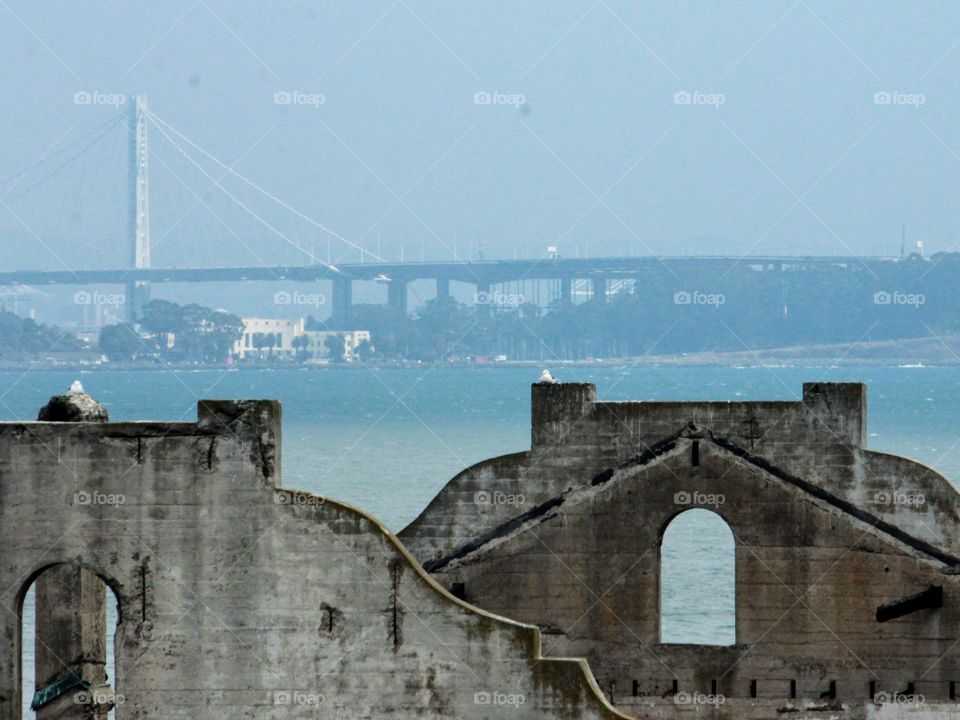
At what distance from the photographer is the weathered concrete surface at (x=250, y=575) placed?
17.6m

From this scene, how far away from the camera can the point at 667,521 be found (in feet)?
79.6

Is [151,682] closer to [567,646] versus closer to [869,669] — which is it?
[567,646]

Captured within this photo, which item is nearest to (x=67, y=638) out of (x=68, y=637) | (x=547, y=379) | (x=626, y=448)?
(x=68, y=637)

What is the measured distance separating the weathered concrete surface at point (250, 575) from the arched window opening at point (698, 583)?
21.2 m

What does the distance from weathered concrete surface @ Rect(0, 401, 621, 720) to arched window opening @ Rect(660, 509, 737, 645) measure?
21177 millimetres

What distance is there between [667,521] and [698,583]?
101ft

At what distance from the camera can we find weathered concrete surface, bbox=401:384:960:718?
79.1 feet

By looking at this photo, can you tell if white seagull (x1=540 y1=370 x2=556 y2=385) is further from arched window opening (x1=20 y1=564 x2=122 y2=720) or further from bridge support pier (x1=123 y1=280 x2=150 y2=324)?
bridge support pier (x1=123 y1=280 x2=150 y2=324)

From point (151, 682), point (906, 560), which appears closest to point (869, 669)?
point (906, 560)

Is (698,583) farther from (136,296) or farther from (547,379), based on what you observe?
(136,296)

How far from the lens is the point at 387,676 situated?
17750 millimetres

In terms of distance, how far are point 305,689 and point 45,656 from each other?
3.42m

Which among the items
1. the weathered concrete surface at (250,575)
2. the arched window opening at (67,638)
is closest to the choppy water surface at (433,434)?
the arched window opening at (67,638)

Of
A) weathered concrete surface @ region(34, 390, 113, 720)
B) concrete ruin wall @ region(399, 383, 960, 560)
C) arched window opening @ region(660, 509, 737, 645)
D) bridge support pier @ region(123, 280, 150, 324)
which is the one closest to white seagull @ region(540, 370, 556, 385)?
concrete ruin wall @ region(399, 383, 960, 560)
